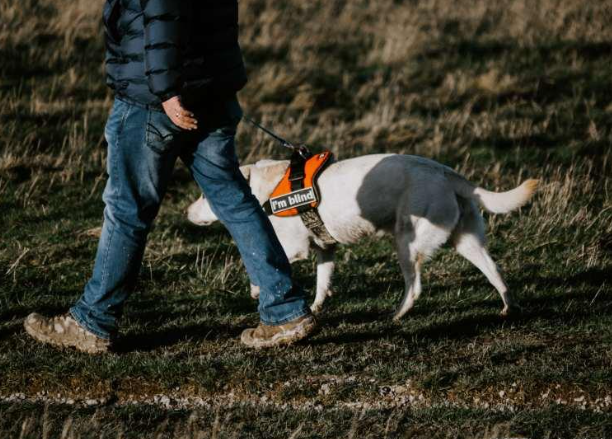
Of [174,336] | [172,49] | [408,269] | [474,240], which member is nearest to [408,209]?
[408,269]

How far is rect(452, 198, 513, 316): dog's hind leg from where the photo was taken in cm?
475

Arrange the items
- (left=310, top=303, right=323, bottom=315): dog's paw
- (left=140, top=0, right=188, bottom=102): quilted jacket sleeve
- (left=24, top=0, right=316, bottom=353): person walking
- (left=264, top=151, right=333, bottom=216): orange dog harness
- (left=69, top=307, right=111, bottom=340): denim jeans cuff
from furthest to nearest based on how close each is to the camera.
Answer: (left=310, top=303, right=323, bottom=315): dog's paw, (left=264, top=151, right=333, bottom=216): orange dog harness, (left=69, top=307, right=111, bottom=340): denim jeans cuff, (left=24, top=0, right=316, bottom=353): person walking, (left=140, top=0, right=188, bottom=102): quilted jacket sleeve

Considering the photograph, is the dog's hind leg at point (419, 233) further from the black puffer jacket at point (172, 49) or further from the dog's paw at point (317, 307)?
the black puffer jacket at point (172, 49)

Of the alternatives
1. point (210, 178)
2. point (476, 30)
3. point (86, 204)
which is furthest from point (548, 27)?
point (210, 178)

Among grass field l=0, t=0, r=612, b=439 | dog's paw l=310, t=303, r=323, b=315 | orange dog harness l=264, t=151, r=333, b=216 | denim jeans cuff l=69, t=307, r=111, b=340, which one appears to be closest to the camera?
grass field l=0, t=0, r=612, b=439

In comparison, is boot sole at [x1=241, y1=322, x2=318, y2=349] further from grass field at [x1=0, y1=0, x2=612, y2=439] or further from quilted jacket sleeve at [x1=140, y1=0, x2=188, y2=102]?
quilted jacket sleeve at [x1=140, y1=0, x2=188, y2=102]

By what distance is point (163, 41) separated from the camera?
316cm

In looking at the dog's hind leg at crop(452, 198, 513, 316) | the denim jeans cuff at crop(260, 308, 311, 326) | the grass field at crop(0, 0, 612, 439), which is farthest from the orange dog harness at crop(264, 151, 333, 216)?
the denim jeans cuff at crop(260, 308, 311, 326)

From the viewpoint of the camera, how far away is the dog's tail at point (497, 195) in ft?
14.6

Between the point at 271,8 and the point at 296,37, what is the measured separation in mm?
1406

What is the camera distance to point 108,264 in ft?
12.2

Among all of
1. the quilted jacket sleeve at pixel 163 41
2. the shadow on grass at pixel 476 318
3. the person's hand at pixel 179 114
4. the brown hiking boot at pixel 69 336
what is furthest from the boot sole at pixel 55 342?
the quilted jacket sleeve at pixel 163 41

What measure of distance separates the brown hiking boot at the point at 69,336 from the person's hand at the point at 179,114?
1.26m

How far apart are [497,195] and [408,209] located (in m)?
0.55
